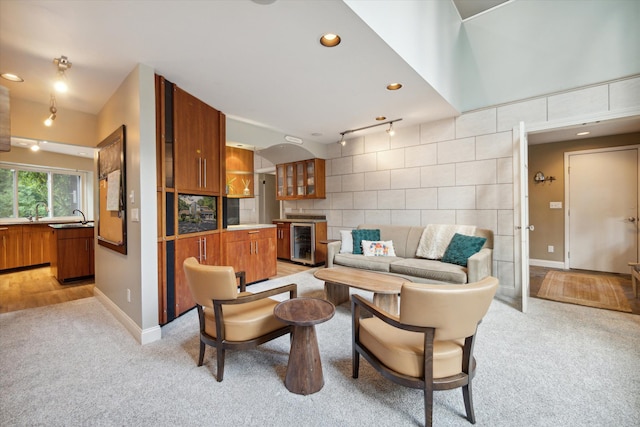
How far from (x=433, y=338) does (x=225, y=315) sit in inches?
55.4

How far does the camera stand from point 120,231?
9.22 ft

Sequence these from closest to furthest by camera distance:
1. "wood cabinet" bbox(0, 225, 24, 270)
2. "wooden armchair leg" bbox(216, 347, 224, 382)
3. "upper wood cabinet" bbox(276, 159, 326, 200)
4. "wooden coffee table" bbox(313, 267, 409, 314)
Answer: "wooden armchair leg" bbox(216, 347, 224, 382)
"wooden coffee table" bbox(313, 267, 409, 314)
"wood cabinet" bbox(0, 225, 24, 270)
"upper wood cabinet" bbox(276, 159, 326, 200)

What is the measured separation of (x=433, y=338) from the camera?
4.51 ft

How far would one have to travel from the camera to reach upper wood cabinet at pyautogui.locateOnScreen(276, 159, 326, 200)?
5.74 metres

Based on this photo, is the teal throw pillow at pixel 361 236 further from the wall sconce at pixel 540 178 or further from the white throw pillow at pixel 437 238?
the wall sconce at pixel 540 178

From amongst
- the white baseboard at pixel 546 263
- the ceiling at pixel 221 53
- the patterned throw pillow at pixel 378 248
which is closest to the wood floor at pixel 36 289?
the patterned throw pillow at pixel 378 248

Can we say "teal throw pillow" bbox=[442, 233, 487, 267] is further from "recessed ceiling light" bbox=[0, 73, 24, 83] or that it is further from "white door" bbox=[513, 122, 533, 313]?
"recessed ceiling light" bbox=[0, 73, 24, 83]

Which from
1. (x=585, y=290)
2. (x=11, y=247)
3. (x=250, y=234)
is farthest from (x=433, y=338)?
(x=11, y=247)

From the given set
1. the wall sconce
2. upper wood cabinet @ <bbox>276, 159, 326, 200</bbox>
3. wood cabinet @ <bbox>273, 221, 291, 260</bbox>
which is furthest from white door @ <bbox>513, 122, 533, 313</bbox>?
wood cabinet @ <bbox>273, 221, 291, 260</bbox>

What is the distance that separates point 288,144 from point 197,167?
7.29ft

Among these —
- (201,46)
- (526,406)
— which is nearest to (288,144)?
(201,46)

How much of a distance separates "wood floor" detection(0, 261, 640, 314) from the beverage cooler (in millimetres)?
473

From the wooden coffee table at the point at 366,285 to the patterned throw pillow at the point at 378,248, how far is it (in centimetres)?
103

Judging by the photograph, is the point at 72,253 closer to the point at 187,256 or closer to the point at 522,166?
the point at 187,256
